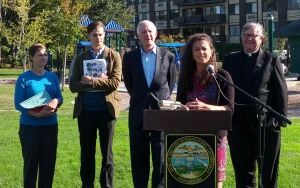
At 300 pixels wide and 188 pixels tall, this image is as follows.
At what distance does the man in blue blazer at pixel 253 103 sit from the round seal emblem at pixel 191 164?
1116mm

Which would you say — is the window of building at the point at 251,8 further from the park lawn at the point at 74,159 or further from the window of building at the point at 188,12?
the park lawn at the point at 74,159

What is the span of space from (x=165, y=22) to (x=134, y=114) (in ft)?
242

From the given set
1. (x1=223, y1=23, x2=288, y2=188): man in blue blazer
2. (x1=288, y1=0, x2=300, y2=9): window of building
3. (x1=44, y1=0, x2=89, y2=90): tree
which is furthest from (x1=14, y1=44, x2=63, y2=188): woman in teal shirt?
(x1=288, y1=0, x2=300, y2=9): window of building

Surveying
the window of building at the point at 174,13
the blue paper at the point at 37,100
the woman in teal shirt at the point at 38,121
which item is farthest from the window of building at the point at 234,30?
the blue paper at the point at 37,100

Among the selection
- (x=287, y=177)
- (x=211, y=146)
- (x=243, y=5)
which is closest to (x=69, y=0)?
(x=287, y=177)

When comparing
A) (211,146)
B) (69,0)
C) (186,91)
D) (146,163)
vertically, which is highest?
(69,0)

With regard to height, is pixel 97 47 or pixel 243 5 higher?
pixel 243 5

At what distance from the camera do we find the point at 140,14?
82500 mm

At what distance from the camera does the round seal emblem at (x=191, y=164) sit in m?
4.60

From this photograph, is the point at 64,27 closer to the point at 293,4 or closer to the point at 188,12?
the point at 293,4

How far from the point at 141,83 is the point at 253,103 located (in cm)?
131

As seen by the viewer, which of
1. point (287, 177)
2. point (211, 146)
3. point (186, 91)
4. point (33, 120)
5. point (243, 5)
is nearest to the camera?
point (211, 146)

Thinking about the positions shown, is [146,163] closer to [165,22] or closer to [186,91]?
[186,91]

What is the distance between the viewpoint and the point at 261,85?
5.58 metres
